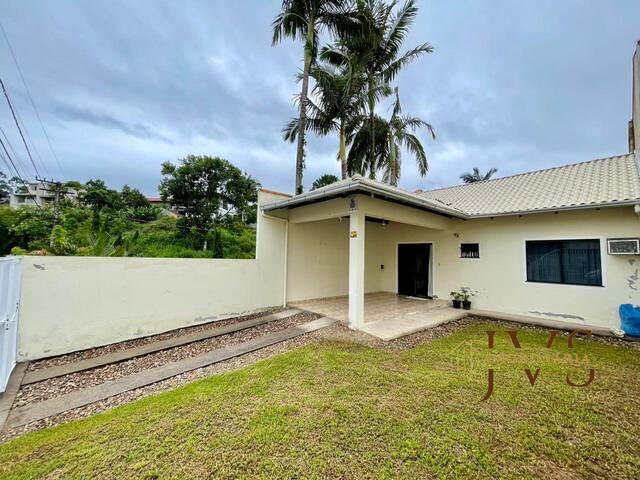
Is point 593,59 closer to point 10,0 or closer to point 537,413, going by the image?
point 537,413

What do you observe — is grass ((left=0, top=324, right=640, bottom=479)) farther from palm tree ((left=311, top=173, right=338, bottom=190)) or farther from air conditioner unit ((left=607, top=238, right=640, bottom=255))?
palm tree ((left=311, top=173, right=338, bottom=190))

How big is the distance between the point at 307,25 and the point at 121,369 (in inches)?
473

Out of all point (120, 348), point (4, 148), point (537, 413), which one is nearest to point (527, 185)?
point (537, 413)

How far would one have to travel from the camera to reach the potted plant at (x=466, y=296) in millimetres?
8568

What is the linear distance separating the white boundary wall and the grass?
277cm

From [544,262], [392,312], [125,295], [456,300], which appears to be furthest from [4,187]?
[544,262]

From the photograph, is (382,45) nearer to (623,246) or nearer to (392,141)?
(392,141)

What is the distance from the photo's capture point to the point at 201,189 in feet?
35.9

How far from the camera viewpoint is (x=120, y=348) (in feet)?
17.3

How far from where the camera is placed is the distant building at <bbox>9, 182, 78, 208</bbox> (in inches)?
530

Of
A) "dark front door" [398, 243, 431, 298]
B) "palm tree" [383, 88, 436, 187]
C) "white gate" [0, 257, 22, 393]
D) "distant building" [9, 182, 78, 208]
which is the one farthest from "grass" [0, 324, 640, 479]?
"distant building" [9, 182, 78, 208]

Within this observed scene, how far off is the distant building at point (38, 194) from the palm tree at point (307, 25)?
13.2 m

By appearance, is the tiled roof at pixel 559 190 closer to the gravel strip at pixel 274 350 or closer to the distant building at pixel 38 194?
the gravel strip at pixel 274 350

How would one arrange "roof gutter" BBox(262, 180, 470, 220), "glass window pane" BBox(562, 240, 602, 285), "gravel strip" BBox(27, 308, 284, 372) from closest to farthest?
"gravel strip" BBox(27, 308, 284, 372), "roof gutter" BBox(262, 180, 470, 220), "glass window pane" BBox(562, 240, 602, 285)
